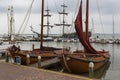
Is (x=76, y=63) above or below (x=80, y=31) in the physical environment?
below

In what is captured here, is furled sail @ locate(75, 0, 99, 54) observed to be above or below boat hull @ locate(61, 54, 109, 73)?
above

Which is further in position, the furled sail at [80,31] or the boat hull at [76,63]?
the furled sail at [80,31]

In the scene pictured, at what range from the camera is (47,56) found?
1131 inches

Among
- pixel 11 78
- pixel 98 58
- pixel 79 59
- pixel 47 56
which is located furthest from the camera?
pixel 47 56

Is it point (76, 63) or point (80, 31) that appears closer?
point (76, 63)

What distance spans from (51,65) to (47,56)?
3047mm

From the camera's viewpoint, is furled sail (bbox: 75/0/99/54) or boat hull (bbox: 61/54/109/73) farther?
furled sail (bbox: 75/0/99/54)

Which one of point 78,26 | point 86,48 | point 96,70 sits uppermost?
point 78,26

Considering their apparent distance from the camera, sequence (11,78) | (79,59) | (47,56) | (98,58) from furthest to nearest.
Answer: (47,56) → (98,58) → (79,59) → (11,78)

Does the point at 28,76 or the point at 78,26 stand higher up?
the point at 78,26

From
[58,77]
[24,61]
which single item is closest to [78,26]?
[24,61]

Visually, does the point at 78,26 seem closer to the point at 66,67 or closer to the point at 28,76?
the point at 66,67

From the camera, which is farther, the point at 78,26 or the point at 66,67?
the point at 78,26

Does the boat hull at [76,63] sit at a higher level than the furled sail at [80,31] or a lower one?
lower
